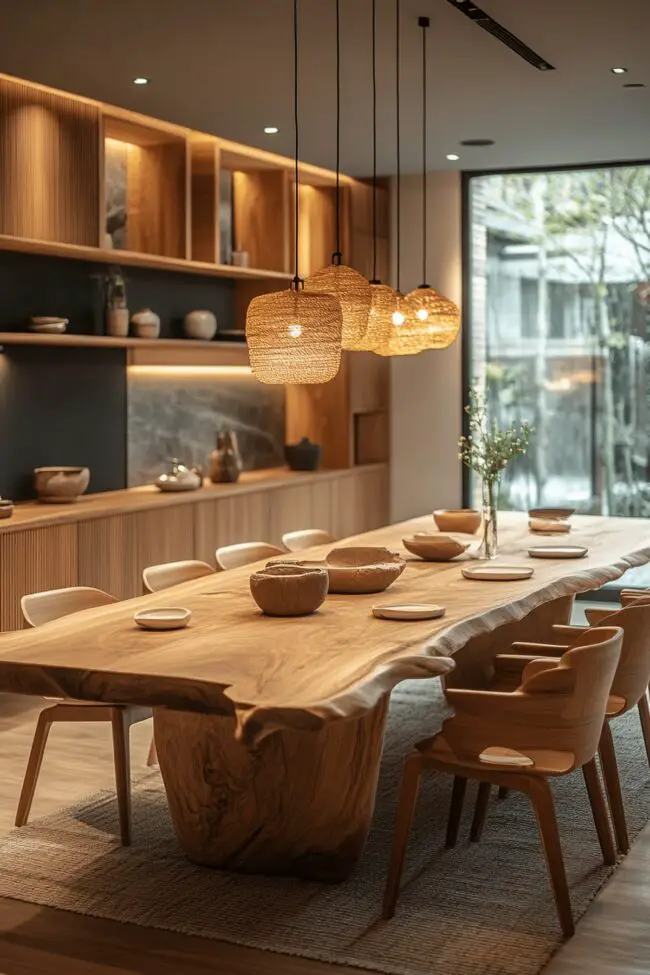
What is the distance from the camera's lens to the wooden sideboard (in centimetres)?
573

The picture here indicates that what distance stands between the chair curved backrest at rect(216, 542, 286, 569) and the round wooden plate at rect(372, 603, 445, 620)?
4.62 ft

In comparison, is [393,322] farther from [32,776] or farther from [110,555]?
[32,776]

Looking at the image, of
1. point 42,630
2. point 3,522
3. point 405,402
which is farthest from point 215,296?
point 42,630

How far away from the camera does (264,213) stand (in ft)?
26.4

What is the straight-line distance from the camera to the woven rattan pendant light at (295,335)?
3885 millimetres

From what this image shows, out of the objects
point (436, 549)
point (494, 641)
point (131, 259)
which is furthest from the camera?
point (131, 259)

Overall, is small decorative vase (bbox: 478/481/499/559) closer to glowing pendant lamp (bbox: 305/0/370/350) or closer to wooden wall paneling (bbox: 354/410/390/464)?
glowing pendant lamp (bbox: 305/0/370/350)

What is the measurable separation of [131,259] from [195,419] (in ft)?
4.35

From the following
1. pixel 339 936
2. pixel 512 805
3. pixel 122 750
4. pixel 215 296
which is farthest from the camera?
pixel 215 296

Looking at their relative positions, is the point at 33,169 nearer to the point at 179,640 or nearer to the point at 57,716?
the point at 57,716

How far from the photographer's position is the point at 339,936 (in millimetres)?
3342

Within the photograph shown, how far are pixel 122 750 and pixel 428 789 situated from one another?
1134 mm

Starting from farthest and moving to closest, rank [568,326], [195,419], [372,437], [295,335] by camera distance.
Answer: [372,437]
[568,326]
[195,419]
[295,335]

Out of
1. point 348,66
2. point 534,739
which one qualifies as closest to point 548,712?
point 534,739
